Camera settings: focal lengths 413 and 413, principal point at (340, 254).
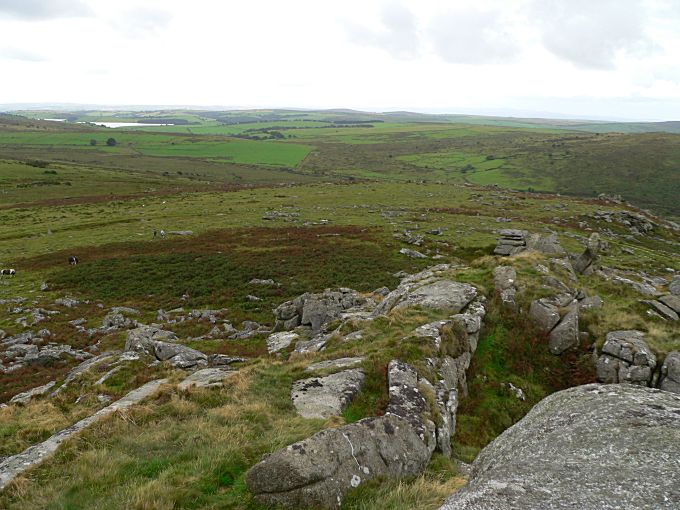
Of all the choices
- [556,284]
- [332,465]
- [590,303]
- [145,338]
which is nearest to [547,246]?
[556,284]

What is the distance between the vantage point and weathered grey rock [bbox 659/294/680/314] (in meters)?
24.0

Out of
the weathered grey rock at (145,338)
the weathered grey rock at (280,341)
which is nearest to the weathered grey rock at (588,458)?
the weathered grey rock at (280,341)

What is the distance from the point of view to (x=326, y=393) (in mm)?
15188

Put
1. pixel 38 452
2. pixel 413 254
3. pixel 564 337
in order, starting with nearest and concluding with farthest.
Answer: pixel 38 452 → pixel 564 337 → pixel 413 254

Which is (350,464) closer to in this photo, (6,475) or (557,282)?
(6,475)

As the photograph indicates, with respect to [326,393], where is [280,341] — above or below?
below

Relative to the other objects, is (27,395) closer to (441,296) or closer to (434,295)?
(434,295)

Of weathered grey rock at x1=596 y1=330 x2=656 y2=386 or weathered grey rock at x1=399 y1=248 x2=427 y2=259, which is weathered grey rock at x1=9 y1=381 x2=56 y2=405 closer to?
weathered grey rock at x1=596 y1=330 x2=656 y2=386

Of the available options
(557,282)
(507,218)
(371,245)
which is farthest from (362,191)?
(557,282)

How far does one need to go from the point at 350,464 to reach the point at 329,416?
3667mm

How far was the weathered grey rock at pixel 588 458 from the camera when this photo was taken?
7254mm

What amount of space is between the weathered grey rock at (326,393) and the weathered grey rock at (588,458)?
5.21 metres

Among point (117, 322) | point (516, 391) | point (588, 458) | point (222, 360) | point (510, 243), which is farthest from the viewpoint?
point (510, 243)

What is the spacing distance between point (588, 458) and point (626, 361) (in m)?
13.1
